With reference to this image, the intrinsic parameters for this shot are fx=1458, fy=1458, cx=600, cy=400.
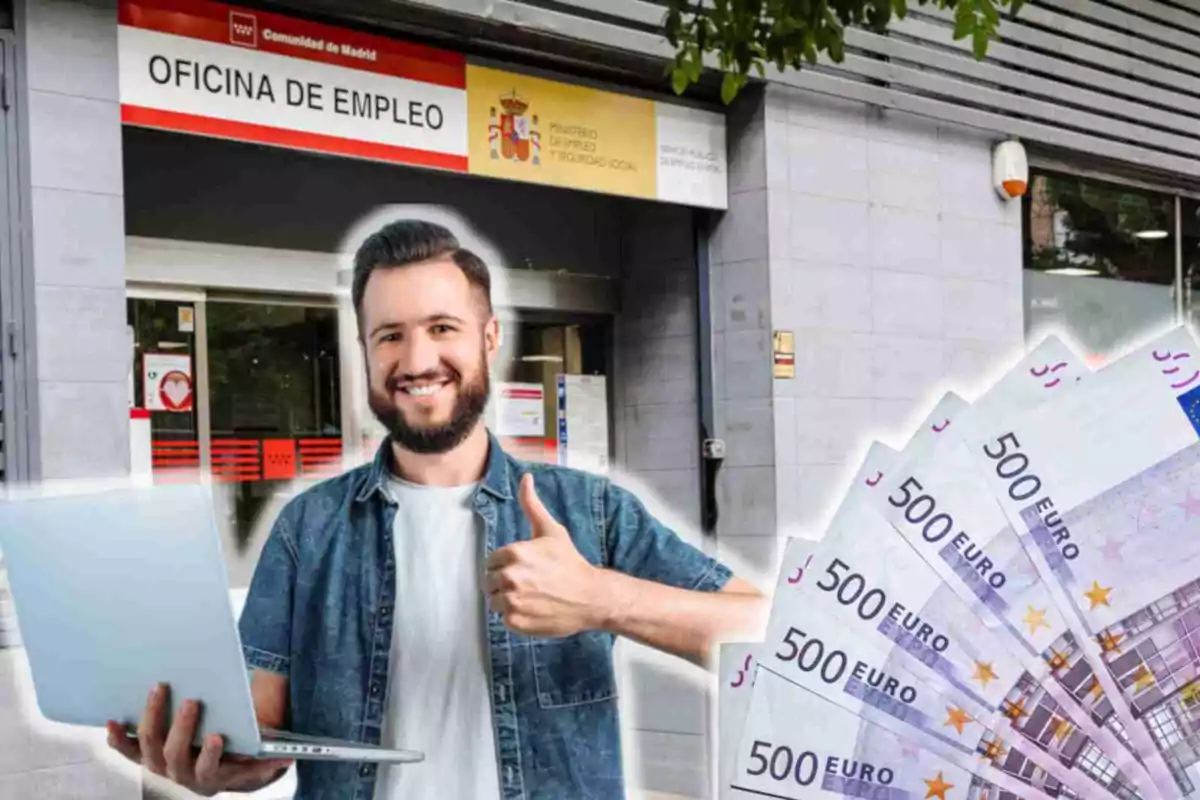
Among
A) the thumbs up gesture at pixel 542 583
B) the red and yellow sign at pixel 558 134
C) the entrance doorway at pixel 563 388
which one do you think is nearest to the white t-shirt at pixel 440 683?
the thumbs up gesture at pixel 542 583

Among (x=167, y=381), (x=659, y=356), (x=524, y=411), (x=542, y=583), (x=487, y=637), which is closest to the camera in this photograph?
(x=542, y=583)

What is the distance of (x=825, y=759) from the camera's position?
1.42 m

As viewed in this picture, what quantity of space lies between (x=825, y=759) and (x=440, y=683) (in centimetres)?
75

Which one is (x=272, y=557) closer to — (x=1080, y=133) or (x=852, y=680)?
(x=852, y=680)

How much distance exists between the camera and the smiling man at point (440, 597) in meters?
2.01

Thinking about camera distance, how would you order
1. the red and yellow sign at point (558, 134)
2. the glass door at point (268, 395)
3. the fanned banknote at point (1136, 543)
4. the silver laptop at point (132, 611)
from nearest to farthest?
the fanned banknote at point (1136, 543) < the silver laptop at point (132, 611) < the glass door at point (268, 395) < the red and yellow sign at point (558, 134)

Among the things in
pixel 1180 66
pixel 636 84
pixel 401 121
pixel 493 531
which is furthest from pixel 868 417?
pixel 493 531

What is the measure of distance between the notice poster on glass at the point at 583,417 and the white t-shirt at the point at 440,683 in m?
3.82

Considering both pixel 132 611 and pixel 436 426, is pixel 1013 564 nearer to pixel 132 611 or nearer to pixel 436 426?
pixel 436 426

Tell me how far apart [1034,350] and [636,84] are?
4.73 m

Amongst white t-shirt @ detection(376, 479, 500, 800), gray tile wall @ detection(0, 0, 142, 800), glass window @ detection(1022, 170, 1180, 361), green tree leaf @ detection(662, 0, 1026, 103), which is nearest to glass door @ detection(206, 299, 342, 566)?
gray tile wall @ detection(0, 0, 142, 800)

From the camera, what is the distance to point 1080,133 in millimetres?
7512

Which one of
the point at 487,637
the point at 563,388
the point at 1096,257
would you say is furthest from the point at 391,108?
the point at 1096,257

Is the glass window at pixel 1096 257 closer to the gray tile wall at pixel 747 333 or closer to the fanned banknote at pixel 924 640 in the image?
the gray tile wall at pixel 747 333
